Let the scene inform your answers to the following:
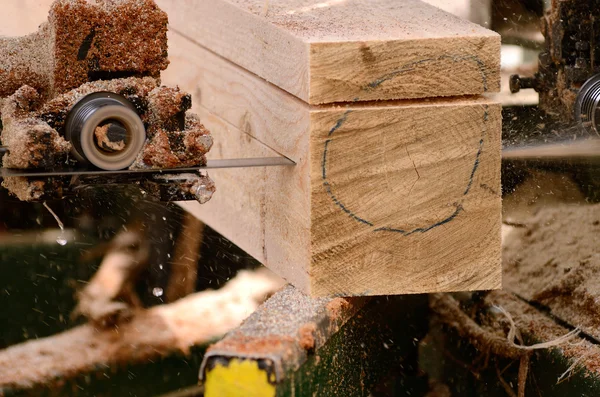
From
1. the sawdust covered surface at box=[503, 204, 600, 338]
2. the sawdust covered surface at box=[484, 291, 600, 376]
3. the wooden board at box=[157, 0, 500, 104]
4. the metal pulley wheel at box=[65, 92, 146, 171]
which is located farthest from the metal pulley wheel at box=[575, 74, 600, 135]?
the metal pulley wheel at box=[65, 92, 146, 171]

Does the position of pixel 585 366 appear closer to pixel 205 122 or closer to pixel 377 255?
pixel 377 255

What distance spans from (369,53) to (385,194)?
0.31 meters

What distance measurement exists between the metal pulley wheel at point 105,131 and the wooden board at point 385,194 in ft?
1.17

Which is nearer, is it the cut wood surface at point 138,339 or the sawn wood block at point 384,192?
the sawn wood block at point 384,192

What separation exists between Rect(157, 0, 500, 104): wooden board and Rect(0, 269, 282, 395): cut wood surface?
4.53 ft

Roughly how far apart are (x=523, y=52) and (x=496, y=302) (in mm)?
1620

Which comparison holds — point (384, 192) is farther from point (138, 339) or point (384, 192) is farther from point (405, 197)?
point (138, 339)

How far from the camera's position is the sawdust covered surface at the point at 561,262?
2.39 meters

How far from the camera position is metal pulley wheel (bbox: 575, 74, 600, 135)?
2383mm

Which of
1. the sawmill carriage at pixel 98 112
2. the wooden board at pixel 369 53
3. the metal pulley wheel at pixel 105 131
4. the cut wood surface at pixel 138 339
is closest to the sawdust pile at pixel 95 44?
the sawmill carriage at pixel 98 112

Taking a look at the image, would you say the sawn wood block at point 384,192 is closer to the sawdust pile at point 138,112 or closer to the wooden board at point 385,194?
the wooden board at point 385,194

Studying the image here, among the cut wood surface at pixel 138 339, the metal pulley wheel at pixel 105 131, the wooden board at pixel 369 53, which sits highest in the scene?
the wooden board at pixel 369 53

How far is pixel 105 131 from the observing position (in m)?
1.59

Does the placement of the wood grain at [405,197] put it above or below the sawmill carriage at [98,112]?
below
